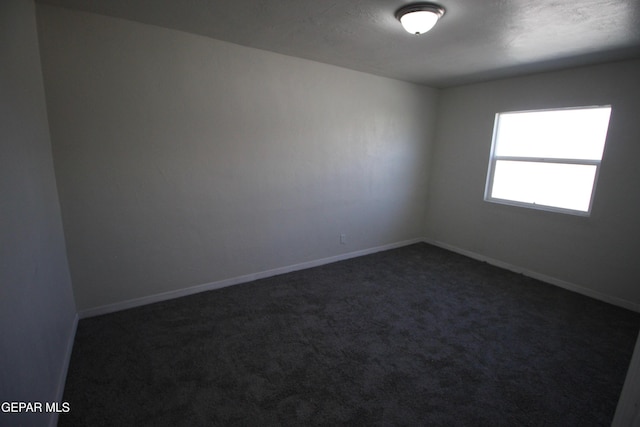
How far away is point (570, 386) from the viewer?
1.98m

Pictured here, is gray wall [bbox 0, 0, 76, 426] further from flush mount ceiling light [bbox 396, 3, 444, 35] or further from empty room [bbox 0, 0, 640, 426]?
flush mount ceiling light [bbox 396, 3, 444, 35]

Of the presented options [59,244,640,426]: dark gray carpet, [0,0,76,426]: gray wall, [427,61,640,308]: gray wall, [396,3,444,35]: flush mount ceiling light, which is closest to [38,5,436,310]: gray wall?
[0,0,76,426]: gray wall

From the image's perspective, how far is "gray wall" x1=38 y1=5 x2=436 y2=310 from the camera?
2355 millimetres

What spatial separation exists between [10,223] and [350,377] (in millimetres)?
2046

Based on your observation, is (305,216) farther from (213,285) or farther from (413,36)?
(413,36)

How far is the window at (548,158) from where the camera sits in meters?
3.22

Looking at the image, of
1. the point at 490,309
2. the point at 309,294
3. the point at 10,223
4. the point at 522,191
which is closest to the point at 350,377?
the point at 309,294

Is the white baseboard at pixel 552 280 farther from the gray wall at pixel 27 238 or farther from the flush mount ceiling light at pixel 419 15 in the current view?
the gray wall at pixel 27 238

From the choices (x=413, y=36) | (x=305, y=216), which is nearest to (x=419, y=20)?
(x=413, y=36)

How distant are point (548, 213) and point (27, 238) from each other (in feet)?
15.6

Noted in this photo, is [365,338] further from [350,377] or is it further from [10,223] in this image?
[10,223]

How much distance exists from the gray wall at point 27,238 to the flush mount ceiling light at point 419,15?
228 centimetres

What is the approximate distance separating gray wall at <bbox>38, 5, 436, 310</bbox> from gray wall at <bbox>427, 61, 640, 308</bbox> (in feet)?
3.88

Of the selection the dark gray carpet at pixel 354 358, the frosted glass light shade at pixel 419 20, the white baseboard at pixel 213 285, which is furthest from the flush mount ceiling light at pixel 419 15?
the white baseboard at pixel 213 285
